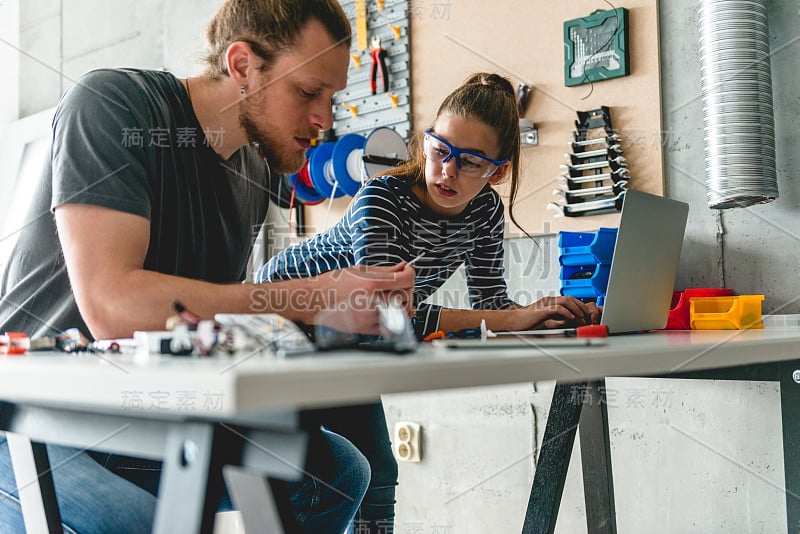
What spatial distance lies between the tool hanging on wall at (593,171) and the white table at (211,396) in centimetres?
153

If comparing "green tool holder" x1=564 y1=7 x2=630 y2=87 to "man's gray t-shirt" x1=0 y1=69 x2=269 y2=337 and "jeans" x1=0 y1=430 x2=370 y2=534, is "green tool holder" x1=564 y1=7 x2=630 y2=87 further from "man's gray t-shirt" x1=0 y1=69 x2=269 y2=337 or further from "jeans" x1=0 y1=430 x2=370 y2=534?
"jeans" x1=0 y1=430 x2=370 y2=534

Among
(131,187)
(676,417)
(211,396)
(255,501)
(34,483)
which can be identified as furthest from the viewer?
(676,417)

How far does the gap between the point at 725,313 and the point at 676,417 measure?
23.5 inches

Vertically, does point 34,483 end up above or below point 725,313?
below

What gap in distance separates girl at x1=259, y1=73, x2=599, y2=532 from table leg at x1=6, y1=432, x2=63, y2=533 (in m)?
0.73

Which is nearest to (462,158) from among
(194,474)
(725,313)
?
(725,313)

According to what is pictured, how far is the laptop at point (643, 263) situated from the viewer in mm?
1358

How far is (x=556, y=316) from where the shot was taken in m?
1.56

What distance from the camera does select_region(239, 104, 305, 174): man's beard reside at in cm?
148

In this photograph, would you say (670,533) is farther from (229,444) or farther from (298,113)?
(229,444)

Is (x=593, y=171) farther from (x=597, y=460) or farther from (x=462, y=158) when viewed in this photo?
(x=597, y=460)

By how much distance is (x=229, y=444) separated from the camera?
0.70m

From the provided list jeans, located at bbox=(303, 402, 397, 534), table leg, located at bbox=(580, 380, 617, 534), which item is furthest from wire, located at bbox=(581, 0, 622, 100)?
jeans, located at bbox=(303, 402, 397, 534)

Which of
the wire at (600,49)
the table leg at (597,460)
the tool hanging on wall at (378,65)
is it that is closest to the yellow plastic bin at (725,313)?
the table leg at (597,460)
